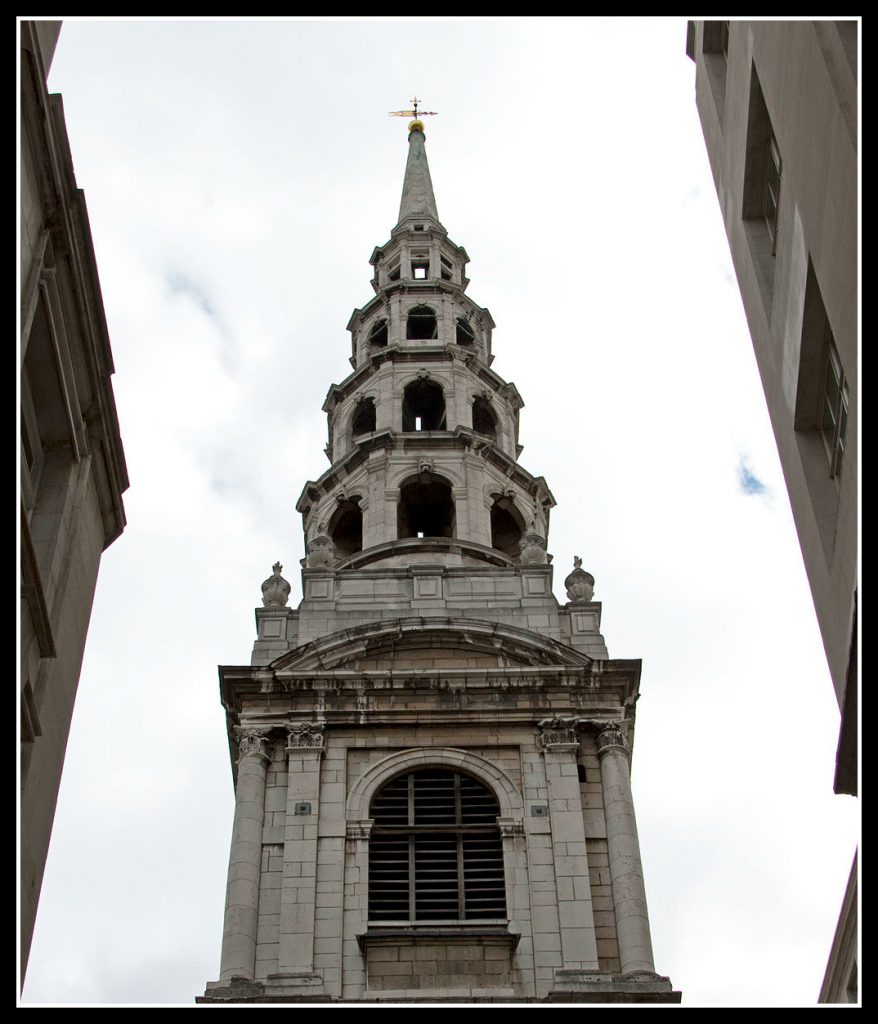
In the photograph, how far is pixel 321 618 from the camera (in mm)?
32938

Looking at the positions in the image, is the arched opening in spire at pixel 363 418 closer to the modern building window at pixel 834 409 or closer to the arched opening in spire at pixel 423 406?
the arched opening in spire at pixel 423 406

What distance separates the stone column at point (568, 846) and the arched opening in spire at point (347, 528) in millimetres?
10639

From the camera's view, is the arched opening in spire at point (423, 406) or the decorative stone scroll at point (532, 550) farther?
the arched opening in spire at point (423, 406)

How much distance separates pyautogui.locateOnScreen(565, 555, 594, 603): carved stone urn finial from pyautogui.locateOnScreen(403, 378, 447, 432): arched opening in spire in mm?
9684

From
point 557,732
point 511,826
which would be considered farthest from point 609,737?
point 511,826

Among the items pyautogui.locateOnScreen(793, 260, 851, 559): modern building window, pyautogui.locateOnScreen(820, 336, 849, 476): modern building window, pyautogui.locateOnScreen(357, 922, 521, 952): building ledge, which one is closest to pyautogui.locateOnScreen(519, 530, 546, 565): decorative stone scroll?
pyautogui.locateOnScreen(357, 922, 521, 952): building ledge

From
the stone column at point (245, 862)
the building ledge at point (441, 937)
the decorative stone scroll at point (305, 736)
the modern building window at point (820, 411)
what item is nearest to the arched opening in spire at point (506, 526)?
the decorative stone scroll at point (305, 736)

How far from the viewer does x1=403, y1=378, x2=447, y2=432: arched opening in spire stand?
43.1m

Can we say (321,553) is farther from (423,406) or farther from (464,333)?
(464,333)

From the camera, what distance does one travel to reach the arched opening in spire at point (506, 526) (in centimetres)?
3931

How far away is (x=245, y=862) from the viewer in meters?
27.6

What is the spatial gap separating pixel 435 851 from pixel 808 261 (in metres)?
15.7

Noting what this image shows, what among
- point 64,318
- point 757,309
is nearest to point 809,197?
point 757,309
